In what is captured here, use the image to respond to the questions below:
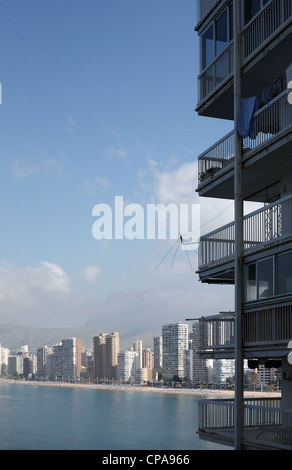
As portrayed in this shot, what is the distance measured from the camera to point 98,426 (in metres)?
124

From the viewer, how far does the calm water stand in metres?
97.8

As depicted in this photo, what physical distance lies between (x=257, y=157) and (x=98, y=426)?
11494 centimetres

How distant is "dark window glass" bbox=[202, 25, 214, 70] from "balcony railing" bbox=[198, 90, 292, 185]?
230cm

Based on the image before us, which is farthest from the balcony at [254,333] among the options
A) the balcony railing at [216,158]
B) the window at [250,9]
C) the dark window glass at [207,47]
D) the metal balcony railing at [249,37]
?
the window at [250,9]

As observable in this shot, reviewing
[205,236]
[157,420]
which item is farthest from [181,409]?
[205,236]

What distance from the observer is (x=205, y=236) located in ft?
57.6

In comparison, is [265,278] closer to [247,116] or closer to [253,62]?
[247,116]

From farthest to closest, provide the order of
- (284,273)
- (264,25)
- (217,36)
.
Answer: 1. (217,36)
2. (264,25)
3. (284,273)

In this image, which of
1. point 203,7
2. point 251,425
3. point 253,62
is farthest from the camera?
point 203,7

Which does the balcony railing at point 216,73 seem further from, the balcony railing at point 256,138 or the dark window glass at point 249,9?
the balcony railing at point 256,138

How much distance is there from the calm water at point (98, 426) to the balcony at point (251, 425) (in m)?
78.4

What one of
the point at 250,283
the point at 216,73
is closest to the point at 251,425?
the point at 250,283
